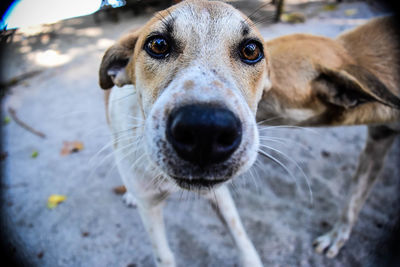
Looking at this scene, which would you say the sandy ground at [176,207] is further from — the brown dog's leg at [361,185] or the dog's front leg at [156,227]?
the dog's front leg at [156,227]

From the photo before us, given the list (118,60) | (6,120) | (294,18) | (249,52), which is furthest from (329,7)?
(6,120)

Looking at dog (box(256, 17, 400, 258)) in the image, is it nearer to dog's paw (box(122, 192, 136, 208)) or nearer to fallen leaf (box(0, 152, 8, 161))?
dog's paw (box(122, 192, 136, 208))

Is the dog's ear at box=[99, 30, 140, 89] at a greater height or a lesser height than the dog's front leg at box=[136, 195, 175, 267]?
greater

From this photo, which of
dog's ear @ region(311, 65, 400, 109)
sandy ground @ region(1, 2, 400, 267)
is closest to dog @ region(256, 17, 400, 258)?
dog's ear @ region(311, 65, 400, 109)

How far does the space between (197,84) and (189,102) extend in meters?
0.17

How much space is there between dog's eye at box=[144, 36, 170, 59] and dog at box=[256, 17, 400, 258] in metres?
0.83

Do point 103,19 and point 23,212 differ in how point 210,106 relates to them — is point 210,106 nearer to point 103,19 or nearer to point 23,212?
point 23,212

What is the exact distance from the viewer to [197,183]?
1.33 metres

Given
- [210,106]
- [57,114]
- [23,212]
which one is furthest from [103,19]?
[210,106]

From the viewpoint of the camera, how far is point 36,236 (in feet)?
9.71

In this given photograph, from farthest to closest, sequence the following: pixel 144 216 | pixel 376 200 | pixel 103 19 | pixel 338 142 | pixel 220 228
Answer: pixel 103 19 → pixel 338 142 → pixel 376 200 → pixel 220 228 → pixel 144 216

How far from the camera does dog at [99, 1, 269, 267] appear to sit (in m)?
1.17

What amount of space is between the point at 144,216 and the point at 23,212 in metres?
1.97

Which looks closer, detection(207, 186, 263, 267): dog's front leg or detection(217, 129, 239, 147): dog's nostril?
detection(217, 129, 239, 147): dog's nostril
